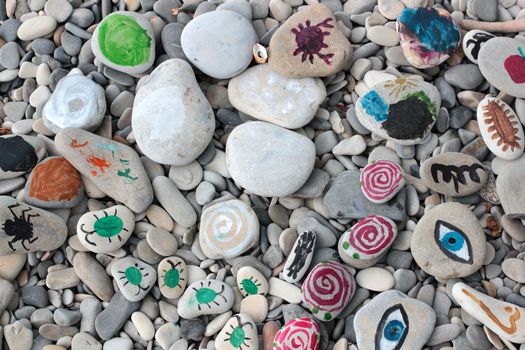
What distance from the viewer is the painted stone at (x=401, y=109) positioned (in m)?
1.60

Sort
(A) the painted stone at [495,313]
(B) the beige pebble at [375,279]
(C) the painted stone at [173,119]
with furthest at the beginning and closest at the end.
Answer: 1. (C) the painted stone at [173,119]
2. (B) the beige pebble at [375,279]
3. (A) the painted stone at [495,313]

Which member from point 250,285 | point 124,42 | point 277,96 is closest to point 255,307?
point 250,285

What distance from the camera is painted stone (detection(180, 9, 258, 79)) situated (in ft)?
5.53

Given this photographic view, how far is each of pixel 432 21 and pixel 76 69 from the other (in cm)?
94

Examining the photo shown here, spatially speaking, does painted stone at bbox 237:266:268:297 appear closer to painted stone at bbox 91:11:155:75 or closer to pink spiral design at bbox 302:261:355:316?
pink spiral design at bbox 302:261:355:316

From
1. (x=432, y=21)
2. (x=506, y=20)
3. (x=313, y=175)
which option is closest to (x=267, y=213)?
(x=313, y=175)

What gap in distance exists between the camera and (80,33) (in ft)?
6.05

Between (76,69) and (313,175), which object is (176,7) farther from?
(313,175)

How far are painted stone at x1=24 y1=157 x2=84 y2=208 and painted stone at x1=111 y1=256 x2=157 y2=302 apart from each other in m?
0.21

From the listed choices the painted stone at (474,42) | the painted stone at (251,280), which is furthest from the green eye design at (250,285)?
the painted stone at (474,42)

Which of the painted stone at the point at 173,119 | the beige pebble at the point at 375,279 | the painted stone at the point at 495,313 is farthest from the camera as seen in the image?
the painted stone at the point at 173,119

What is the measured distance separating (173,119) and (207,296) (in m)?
0.44

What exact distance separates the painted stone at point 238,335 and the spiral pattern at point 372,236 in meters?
0.29

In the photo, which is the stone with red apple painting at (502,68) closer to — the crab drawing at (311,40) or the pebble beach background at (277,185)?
the pebble beach background at (277,185)
